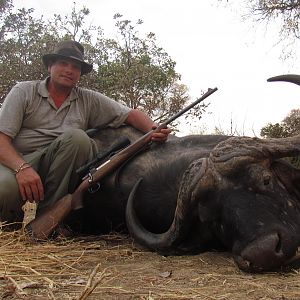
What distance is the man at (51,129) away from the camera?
4344 millimetres

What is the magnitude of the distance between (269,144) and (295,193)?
355 mm

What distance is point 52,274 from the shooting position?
2.93 m

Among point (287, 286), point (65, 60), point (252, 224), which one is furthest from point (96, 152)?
point (287, 286)

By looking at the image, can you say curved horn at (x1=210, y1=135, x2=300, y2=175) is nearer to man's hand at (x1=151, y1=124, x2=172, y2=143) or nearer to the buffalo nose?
the buffalo nose

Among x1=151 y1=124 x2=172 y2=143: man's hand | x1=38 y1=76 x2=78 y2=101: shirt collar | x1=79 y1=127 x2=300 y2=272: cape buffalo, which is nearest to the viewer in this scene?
x1=79 y1=127 x2=300 y2=272: cape buffalo

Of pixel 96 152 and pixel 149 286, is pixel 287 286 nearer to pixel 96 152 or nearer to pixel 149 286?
pixel 149 286

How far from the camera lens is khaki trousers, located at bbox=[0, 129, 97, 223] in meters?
4.36

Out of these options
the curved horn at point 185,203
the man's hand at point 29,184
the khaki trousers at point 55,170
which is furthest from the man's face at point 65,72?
the curved horn at point 185,203

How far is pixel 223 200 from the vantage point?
3.12 meters

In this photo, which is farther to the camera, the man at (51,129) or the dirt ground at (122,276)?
the man at (51,129)

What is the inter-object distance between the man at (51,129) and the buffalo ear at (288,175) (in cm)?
118

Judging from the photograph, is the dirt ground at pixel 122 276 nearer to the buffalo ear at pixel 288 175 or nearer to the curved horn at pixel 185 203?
the curved horn at pixel 185 203

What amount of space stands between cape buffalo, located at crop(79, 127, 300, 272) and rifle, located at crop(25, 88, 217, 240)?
14 centimetres

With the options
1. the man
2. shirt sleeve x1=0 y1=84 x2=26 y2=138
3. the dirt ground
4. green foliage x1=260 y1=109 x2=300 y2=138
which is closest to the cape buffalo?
the dirt ground
